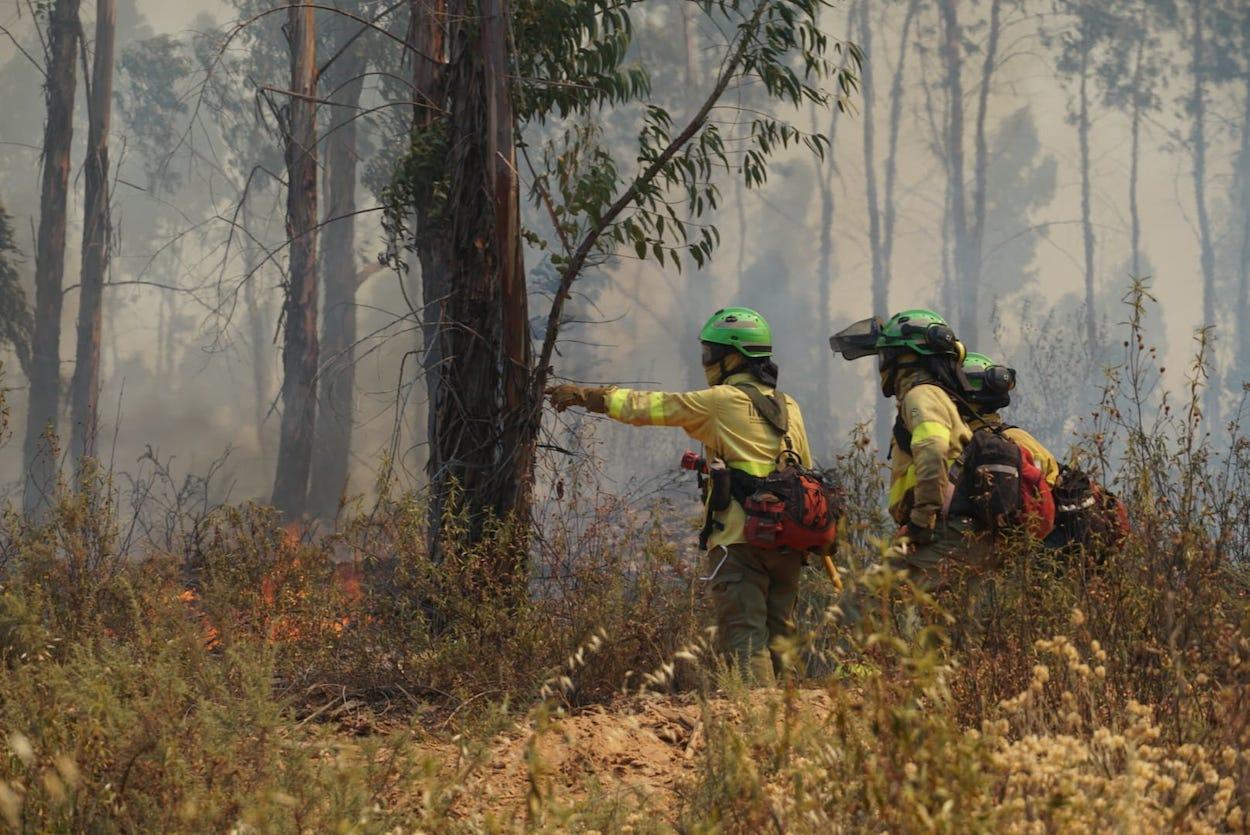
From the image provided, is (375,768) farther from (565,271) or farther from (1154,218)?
(1154,218)

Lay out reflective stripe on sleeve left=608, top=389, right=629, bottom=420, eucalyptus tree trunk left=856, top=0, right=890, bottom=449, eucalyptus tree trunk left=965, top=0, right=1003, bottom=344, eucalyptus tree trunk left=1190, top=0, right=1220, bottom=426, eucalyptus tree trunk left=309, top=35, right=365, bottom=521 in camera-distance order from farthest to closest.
→ eucalyptus tree trunk left=1190, top=0, right=1220, bottom=426, eucalyptus tree trunk left=856, top=0, right=890, bottom=449, eucalyptus tree trunk left=965, top=0, right=1003, bottom=344, eucalyptus tree trunk left=309, top=35, right=365, bottom=521, reflective stripe on sleeve left=608, top=389, right=629, bottom=420

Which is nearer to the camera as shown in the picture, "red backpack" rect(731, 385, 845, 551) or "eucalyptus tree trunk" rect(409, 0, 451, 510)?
"red backpack" rect(731, 385, 845, 551)

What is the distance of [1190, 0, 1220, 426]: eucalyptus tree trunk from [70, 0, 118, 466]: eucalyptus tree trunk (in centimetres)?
3024

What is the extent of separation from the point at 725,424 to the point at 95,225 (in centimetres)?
1633

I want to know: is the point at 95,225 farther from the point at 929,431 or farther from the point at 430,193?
the point at 929,431

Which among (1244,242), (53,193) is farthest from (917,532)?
(1244,242)

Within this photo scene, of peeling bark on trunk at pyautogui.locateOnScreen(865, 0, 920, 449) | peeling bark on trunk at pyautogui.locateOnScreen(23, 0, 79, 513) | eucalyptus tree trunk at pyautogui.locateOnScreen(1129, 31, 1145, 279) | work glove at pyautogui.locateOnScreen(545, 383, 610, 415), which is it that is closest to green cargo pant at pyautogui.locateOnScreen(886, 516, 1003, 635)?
work glove at pyautogui.locateOnScreen(545, 383, 610, 415)

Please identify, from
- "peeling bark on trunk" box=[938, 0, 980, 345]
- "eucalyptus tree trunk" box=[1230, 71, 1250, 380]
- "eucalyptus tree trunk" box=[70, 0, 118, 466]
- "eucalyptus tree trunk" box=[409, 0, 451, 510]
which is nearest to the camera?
"eucalyptus tree trunk" box=[409, 0, 451, 510]

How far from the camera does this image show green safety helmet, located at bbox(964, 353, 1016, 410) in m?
6.10

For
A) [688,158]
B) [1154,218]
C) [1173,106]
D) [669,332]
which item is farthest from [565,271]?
[1154,218]

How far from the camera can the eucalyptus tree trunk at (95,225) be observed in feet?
64.5

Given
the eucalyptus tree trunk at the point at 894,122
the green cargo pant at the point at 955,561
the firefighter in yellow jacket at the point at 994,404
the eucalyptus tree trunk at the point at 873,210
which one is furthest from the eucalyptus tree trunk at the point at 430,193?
the eucalyptus tree trunk at the point at 894,122

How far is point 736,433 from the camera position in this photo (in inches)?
229

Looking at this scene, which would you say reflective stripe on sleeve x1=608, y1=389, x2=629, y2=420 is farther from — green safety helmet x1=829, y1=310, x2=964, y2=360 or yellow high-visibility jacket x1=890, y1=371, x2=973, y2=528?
yellow high-visibility jacket x1=890, y1=371, x2=973, y2=528
